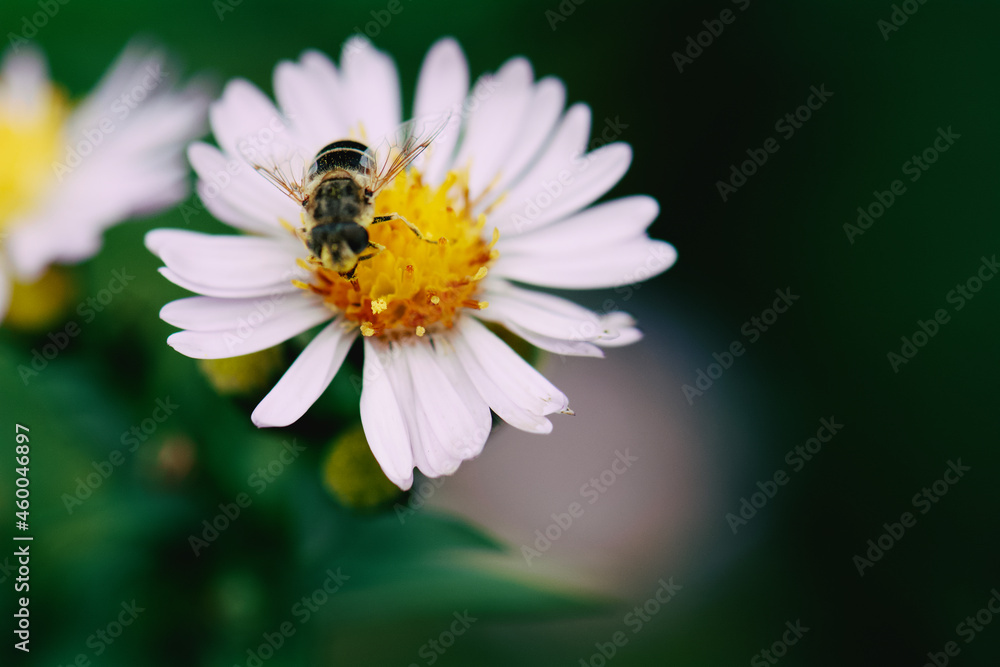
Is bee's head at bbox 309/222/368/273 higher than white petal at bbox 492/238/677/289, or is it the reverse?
white petal at bbox 492/238/677/289

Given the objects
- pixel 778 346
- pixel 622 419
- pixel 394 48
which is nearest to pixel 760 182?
pixel 778 346

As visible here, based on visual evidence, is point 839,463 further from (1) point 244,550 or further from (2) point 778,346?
(1) point 244,550

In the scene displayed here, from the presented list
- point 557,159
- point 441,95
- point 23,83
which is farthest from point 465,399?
point 23,83

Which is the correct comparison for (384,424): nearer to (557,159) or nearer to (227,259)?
(227,259)

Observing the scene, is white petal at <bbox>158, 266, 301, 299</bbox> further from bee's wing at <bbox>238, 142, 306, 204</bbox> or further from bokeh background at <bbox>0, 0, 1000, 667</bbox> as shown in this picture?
bokeh background at <bbox>0, 0, 1000, 667</bbox>

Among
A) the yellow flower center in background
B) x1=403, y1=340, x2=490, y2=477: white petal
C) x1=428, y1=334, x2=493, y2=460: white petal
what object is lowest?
the yellow flower center in background

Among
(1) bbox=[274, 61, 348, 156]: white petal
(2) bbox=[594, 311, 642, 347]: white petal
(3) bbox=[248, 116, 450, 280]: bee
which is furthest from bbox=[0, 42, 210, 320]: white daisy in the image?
(2) bbox=[594, 311, 642, 347]: white petal

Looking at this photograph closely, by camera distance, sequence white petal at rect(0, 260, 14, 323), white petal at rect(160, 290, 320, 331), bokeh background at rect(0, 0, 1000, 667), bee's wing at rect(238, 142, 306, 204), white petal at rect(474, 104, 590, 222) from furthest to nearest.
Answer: bokeh background at rect(0, 0, 1000, 667), white petal at rect(474, 104, 590, 222), white petal at rect(0, 260, 14, 323), bee's wing at rect(238, 142, 306, 204), white petal at rect(160, 290, 320, 331)
